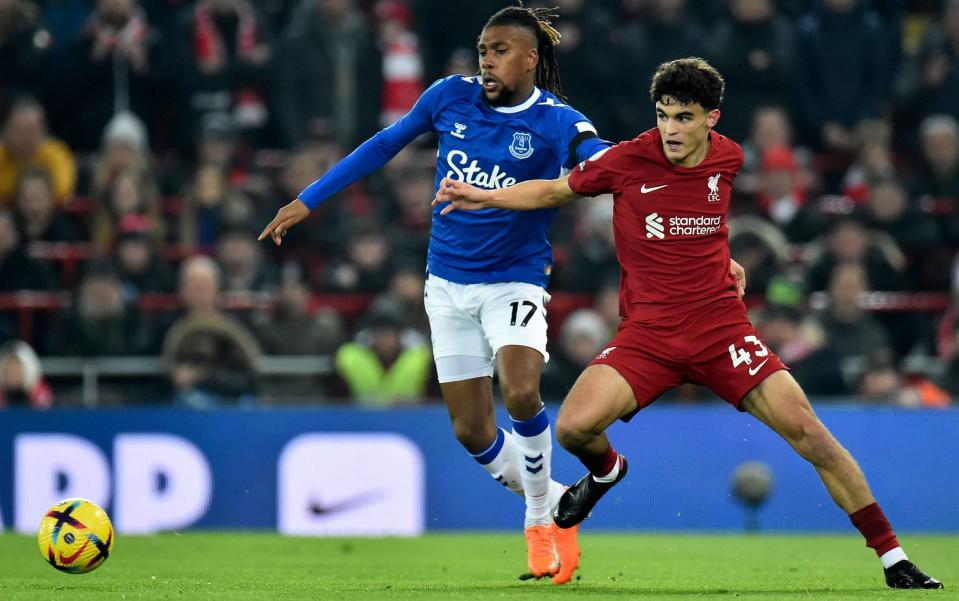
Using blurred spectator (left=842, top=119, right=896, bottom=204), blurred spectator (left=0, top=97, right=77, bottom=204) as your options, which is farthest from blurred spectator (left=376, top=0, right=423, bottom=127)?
blurred spectator (left=842, top=119, right=896, bottom=204)

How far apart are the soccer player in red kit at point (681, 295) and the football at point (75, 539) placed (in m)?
2.36

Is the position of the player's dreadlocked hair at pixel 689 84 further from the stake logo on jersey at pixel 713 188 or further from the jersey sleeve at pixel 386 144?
the jersey sleeve at pixel 386 144

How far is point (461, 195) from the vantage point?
780 centimetres

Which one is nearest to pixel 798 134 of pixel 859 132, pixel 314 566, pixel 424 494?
pixel 859 132

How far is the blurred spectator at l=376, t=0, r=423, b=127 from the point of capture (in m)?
16.7

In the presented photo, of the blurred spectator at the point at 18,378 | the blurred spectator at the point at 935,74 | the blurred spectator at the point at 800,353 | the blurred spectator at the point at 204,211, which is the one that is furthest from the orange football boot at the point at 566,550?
the blurred spectator at the point at 935,74

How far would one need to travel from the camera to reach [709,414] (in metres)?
13.0

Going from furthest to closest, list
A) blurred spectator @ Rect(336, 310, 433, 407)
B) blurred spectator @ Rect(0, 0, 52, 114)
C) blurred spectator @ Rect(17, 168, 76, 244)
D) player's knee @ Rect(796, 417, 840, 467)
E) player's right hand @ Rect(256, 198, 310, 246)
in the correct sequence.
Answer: blurred spectator @ Rect(0, 0, 52, 114)
blurred spectator @ Rect(17, 168, 76, 244)
blurred spectator @ Rect(336, 310, 433, 407)
player's right hand @ Rect(256, 198, 310, 246)
player's knee @ Rect(796, 417, 840, 467)

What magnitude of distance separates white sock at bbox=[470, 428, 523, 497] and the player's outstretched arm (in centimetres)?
154

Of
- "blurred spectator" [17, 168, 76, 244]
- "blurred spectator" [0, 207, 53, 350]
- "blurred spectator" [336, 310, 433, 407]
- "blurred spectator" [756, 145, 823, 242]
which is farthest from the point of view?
"blurred spectator" [756, 145, 823, 242]

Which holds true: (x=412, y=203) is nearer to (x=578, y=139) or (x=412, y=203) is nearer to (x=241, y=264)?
(x=241, y=264)

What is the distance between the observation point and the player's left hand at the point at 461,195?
7.79 metres

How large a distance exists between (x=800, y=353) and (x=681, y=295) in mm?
6213

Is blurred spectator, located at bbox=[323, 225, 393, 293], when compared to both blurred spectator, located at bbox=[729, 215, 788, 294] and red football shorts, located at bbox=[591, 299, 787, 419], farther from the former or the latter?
red football shorts, located at bbox=[591, 299, 787, 419]
